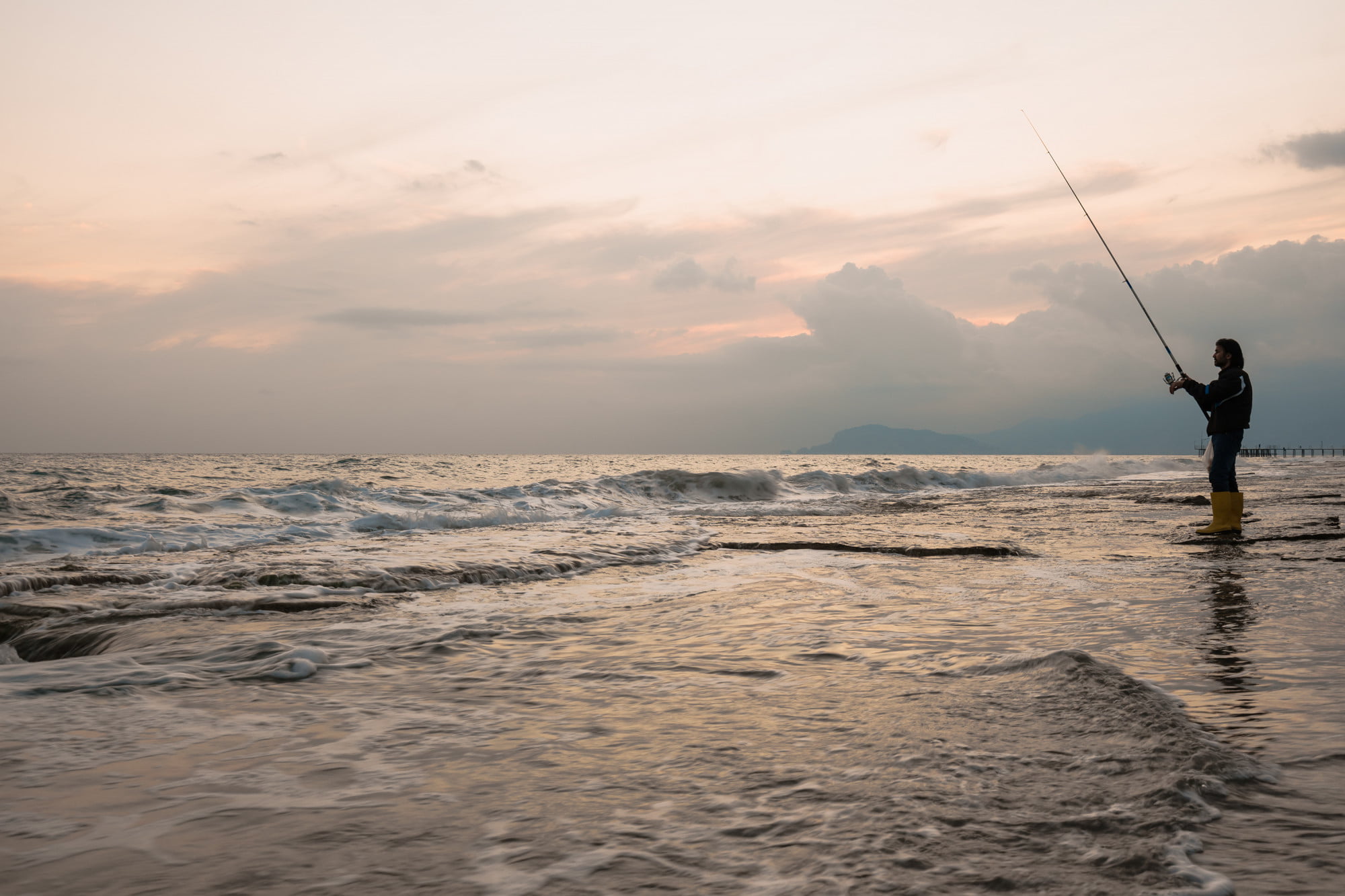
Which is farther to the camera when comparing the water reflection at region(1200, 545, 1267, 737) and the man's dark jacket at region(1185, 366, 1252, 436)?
the man's dark jacket at region(1185, 366, 1252, 436)

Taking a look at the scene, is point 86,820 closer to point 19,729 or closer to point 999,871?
point 19,729

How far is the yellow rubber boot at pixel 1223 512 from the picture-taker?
29.5 ft

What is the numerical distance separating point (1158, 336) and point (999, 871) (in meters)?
11.3

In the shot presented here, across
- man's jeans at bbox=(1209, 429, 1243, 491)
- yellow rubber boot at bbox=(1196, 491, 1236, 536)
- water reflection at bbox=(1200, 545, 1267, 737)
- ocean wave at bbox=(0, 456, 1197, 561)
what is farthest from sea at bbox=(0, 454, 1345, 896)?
ocean wave at bbox=(0, 456, 1197, 561)

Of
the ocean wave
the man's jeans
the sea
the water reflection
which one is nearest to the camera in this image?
the sea

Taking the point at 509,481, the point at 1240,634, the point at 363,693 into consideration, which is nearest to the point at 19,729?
the point at 363,693

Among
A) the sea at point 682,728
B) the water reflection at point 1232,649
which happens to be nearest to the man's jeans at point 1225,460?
the sea at point 682,728

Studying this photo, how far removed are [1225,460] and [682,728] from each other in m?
8.76

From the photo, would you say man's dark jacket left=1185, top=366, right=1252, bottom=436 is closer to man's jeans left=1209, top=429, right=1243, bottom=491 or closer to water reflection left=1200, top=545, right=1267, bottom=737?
man's jeans left=1209, top=429, right=1243, bottom=491

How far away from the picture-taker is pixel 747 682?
3590 mm

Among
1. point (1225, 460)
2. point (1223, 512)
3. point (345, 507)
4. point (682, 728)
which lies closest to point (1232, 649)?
point (682, 728)

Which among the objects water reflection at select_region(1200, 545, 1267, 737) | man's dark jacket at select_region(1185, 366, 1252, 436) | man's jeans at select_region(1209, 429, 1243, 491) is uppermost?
man's dark jacket at select_region(1185, 366, 1252, 436)

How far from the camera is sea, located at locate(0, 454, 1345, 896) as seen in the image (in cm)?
193

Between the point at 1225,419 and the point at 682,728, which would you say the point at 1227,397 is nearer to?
the point at 1225,419
